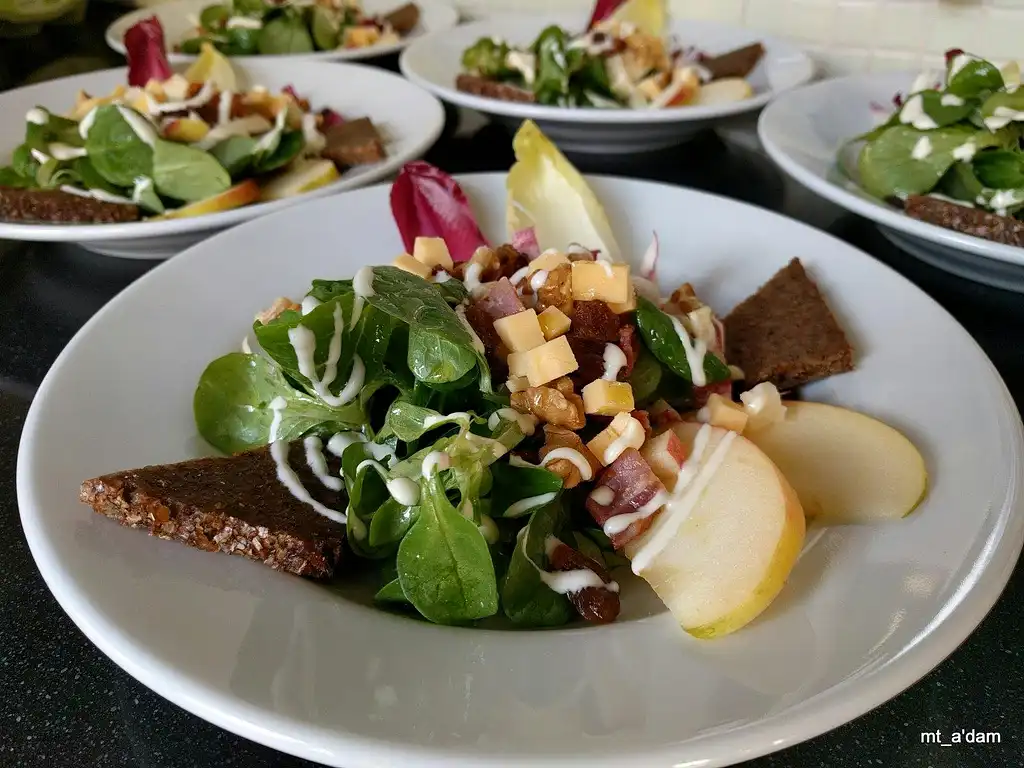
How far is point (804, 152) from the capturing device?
1663 mm

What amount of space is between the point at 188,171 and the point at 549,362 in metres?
1.03

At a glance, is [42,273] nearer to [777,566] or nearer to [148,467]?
[148,467]

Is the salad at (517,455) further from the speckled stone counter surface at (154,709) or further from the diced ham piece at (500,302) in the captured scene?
the speckled stone counter surface at (154,709)

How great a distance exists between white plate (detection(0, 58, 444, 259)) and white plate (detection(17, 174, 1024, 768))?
345 millimetres

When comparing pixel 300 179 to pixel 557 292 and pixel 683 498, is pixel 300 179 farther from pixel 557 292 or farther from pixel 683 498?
pixel 683 498

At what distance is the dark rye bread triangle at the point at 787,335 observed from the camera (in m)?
1.10

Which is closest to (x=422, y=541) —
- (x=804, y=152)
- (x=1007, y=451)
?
(x=1007, y=451)

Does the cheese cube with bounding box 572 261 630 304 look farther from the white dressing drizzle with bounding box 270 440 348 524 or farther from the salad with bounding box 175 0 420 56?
the salad with bounding box 175 0 420 56

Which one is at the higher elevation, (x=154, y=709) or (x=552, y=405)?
(x=552, y=405)

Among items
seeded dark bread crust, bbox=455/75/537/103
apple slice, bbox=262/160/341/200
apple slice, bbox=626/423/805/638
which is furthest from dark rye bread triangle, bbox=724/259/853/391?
seeded dark bread crust, bbox=455/75/537/103

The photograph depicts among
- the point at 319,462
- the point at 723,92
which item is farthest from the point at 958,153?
the point at 319,462

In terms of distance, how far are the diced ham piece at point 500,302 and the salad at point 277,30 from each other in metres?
1.73

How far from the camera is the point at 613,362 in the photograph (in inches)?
38.7

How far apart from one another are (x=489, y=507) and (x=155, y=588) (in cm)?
35
